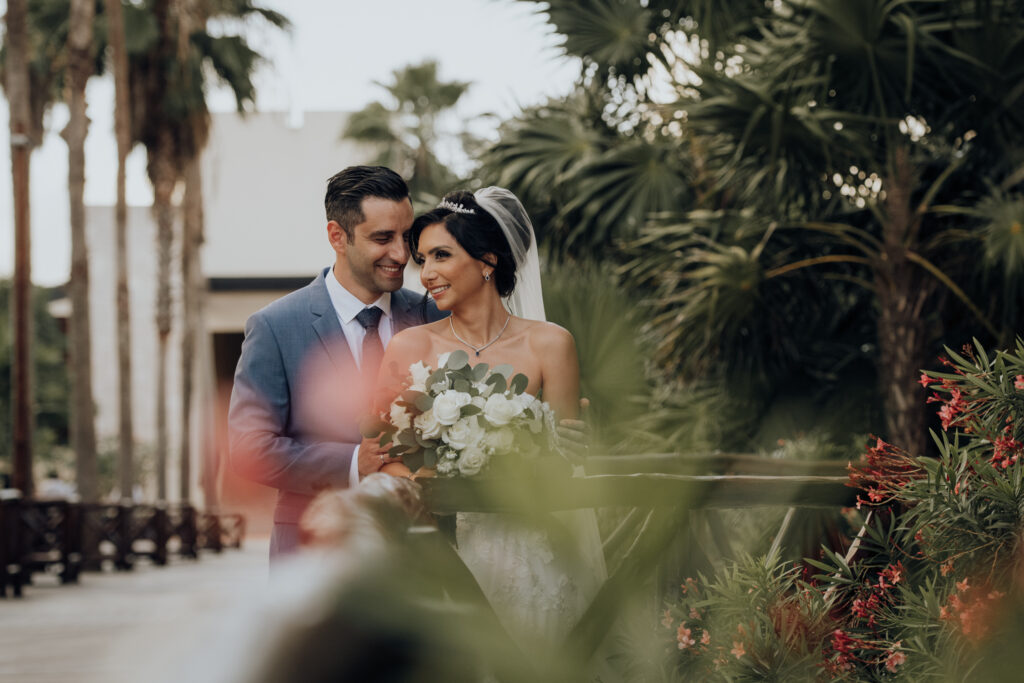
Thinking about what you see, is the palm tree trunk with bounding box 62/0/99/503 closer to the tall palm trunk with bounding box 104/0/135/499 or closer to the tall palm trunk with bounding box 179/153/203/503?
the tall palm trunk with bounding box 104/0/135/499

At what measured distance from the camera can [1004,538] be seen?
288 centimetres

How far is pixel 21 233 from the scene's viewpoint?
17.3m

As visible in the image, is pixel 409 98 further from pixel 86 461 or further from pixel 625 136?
pixel 625 136

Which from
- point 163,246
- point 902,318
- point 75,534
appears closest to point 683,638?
point 902,318

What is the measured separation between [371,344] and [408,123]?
2898cm

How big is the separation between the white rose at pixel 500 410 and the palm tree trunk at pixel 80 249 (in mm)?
18420

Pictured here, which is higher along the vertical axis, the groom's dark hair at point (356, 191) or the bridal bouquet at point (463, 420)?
the groom's dark hair at point (356, 191)

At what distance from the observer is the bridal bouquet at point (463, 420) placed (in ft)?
9.73

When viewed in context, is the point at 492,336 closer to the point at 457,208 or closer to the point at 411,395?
the point at 457,208

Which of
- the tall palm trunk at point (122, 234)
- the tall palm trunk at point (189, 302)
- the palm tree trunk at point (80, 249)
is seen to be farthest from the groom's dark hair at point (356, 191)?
the tall palm trunk at point (189, 302)

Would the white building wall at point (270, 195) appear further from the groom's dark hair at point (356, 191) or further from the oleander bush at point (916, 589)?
the oleander bush at point (916, 589)

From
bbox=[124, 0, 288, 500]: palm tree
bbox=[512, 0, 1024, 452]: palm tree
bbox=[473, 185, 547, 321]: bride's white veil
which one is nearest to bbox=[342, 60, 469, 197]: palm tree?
bbox=[124, 0, 288, 500]: palm tree

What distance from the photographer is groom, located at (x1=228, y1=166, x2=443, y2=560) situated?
3.32 meters

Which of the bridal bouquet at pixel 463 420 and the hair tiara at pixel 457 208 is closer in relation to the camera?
the bridal bouquet at pixel 463 420
